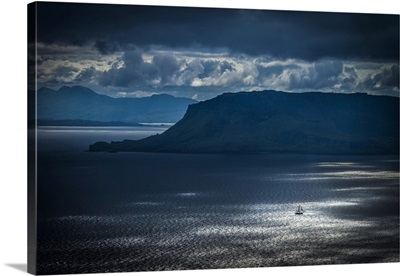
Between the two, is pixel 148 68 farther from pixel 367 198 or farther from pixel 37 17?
pixel 367 198

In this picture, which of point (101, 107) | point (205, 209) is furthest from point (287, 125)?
point (101, 107)

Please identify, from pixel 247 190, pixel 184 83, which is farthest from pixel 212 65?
pixel 247 190

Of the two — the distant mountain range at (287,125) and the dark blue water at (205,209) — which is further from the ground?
the distant mountain range at (287,125)

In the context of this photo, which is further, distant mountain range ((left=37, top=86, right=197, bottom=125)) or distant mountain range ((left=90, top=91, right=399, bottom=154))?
distant mountain range ((left=90, top=91, right=399, bottom=154))

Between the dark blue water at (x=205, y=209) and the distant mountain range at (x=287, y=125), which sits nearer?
the dark blue water at (x=205, y=209)

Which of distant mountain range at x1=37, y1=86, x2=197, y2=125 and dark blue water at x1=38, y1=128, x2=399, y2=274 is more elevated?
distant mountain range at x1=37, y1=86, x2=197, y2=125
